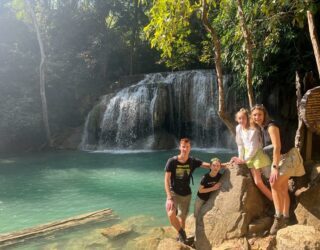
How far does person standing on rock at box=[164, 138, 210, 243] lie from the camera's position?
4.56 m

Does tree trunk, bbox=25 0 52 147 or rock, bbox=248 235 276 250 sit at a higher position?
tree trunk, bbox=25 0 52 147

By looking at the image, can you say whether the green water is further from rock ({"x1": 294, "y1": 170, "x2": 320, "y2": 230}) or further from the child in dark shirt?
rock ({"x1": 294, "y1": 170, "x2": 320, "y2": 230})

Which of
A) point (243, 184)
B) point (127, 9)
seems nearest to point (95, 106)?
point (127, 9)

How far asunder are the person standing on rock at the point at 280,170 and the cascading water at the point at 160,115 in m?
13.0

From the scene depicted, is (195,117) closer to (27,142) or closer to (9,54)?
(27,142)

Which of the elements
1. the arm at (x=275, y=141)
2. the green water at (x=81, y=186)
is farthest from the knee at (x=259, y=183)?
the green water at (x=81, y=186)

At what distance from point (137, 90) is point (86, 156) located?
4.87m

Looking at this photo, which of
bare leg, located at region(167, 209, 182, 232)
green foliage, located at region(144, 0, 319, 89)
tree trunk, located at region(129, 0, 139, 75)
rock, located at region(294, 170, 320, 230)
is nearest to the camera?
rock, located at region(294, 170, 320, 230)

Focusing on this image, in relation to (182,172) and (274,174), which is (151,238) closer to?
(182,172)

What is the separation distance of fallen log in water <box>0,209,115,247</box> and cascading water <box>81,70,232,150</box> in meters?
10.9

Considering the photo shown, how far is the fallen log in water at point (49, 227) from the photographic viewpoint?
5898mm

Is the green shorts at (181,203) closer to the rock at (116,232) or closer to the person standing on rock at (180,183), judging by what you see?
the person standing on rock at (180,183)

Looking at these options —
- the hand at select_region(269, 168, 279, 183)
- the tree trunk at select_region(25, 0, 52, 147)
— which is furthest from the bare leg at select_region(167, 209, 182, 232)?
the tree trunk at select_region(25, 0, 52, 147)

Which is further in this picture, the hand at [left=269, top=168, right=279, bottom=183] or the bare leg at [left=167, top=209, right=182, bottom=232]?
the bare leg at [left=167, top=209, right=182, bottom=232]
